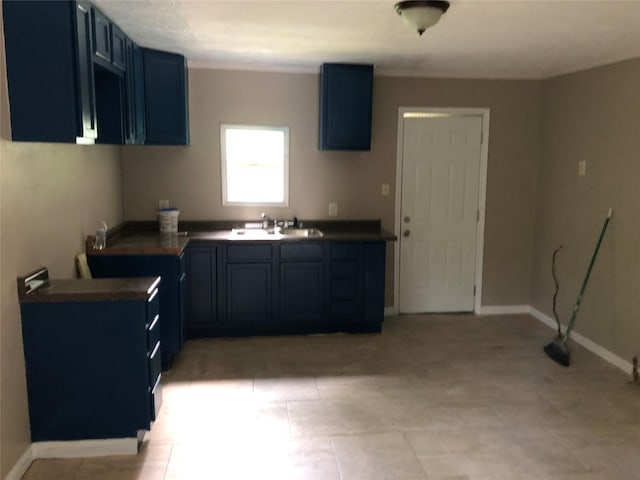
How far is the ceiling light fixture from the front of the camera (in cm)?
266

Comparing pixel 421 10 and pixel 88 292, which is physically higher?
pixel 421 10

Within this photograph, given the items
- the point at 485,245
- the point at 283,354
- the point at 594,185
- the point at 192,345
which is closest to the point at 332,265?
the point at 283,354

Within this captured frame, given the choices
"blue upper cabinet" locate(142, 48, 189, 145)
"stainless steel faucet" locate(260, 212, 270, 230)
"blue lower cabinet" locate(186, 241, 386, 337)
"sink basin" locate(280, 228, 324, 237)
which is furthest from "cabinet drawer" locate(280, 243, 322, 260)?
"blue upper cabinet" locate(142, 48, 189, 145)

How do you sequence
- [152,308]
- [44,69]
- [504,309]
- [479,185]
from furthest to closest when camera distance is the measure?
[504,309], [479,185], [152,308], [44,69]

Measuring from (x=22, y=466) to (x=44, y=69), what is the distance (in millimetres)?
1922

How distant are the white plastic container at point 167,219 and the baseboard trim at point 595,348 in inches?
141

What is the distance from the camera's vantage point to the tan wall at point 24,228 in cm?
239

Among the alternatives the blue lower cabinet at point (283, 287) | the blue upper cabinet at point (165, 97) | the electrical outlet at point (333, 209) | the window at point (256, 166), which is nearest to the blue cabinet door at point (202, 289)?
the blue lower cabinet at point (283, 287)

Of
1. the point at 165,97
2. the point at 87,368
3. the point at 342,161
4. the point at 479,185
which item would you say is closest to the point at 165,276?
the point at 87,368

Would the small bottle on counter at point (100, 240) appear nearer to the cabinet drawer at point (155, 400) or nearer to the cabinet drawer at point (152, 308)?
the cabinet drawer at point (152, 308)

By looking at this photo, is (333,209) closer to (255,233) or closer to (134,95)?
(255,233)

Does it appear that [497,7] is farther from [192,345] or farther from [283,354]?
[192,345]

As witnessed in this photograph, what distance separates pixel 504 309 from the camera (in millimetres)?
5320

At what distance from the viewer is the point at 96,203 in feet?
12.5
